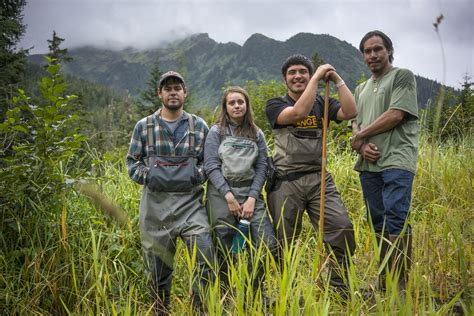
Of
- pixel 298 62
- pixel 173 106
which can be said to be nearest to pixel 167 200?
pixel 173 106

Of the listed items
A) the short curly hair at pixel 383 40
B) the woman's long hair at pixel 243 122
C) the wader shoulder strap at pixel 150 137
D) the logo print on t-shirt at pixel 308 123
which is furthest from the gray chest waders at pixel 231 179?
the short curly hair at pixel 383 40

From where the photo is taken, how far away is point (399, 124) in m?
2.83

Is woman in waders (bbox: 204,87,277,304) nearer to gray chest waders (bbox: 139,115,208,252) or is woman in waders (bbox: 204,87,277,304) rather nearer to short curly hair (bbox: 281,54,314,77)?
Answer: gray chest waders (bbox: 139,115,208,252)

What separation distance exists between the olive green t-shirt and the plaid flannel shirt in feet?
4.73

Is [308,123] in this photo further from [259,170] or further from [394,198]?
[394,198]

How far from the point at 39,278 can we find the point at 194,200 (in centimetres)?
133

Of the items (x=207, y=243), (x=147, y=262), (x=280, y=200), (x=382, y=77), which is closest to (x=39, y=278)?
(x=147, y=262)

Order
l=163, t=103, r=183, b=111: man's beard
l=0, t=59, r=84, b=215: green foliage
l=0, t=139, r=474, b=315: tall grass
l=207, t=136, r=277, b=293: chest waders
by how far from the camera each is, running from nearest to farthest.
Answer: l=0, t=139, r=474, b=315: tall grass
l=0, t=59, r=84, b=215: green foliage
l=207, t=136, r=277, b=293: chest waders
l=163, t=103, r=183, b=111: man's beard

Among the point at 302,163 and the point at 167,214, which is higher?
the point at 302,163

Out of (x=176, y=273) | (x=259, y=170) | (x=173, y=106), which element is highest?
(x=173, y=106)

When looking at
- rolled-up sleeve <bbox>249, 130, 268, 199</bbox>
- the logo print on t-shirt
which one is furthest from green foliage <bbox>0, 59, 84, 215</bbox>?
the logo print on t-shirt

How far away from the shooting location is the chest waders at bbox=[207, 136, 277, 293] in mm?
2934

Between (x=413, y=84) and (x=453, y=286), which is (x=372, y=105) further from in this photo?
(x=453, y=286)

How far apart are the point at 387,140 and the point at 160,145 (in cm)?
185
